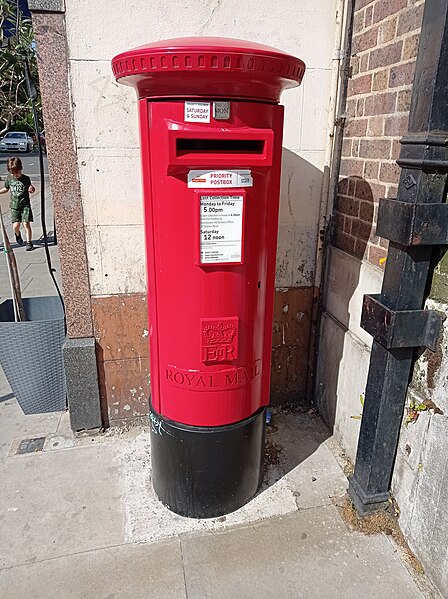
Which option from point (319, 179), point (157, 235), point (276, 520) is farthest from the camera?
point (319, 179)

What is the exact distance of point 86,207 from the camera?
2.83m

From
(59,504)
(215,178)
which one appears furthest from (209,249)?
(59,504)

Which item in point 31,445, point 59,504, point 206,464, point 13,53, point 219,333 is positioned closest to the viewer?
point 219,333

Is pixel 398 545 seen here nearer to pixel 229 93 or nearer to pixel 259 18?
pixel 229 93

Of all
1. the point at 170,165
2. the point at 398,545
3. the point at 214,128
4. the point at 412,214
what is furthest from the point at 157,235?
the point at 398,545

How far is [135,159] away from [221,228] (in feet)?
3.59

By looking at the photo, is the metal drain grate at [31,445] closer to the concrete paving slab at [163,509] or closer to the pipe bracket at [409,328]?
the concrete paving slab at [163,509]

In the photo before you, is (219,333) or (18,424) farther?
(18,424)

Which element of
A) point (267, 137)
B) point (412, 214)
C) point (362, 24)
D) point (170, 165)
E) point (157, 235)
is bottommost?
point (157, 235)

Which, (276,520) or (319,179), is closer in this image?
(276,520)

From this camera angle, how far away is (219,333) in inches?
85.9

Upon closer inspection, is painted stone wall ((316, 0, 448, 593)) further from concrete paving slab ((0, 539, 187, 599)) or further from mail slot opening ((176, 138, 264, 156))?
concrete paving slab ((0, 539, 187, 599))

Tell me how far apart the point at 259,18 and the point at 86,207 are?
59.8 inches

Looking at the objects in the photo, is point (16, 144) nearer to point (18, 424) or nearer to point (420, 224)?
point (18, 424)
